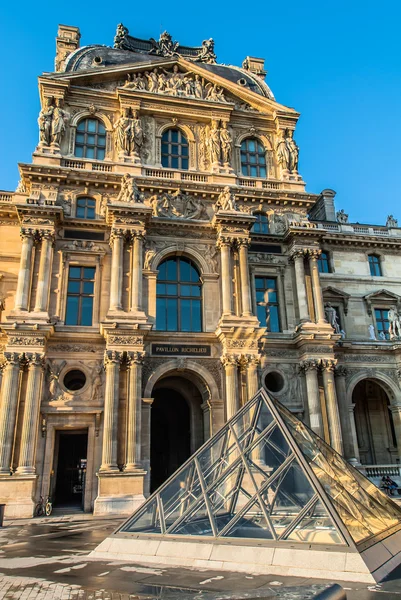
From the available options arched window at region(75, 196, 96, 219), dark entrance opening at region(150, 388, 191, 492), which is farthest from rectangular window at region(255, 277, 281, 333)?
arched window at region(75, 196, 96, 219)

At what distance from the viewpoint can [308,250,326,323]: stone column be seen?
2767cm

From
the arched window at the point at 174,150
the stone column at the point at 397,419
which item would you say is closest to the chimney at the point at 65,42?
the arched window at the point at 174,150

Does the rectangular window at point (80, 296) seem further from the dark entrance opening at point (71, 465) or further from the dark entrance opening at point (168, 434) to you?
the dark entrance opening at point (71, 465)

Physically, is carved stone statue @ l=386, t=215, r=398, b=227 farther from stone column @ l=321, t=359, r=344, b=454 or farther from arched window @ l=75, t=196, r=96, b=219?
arched window @ l=75, t=196, r=96, b=219

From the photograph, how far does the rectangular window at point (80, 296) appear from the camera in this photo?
25.4 metres

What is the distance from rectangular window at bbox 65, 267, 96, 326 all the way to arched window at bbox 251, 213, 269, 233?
10.3 m

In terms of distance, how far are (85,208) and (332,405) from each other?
689 inches

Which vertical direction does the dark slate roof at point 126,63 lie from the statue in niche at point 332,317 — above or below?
above

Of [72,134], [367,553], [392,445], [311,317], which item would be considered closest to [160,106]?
[72,134]

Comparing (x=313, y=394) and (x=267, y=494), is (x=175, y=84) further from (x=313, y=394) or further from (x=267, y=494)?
(x=267, y=494)

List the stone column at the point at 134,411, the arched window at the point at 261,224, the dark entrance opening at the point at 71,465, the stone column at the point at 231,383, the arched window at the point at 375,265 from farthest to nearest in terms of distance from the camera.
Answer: the arched window at the point at 375,265 < the dark entrance opening at the point at 71,465 < the arched window at the point at 261,224 < the stone column at the point at 231,383 < the stone column at the point at 134,411

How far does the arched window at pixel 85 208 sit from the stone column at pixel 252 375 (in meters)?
12.0

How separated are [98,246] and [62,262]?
2126 mm

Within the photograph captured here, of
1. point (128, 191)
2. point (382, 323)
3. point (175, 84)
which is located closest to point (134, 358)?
point (128, 191)
